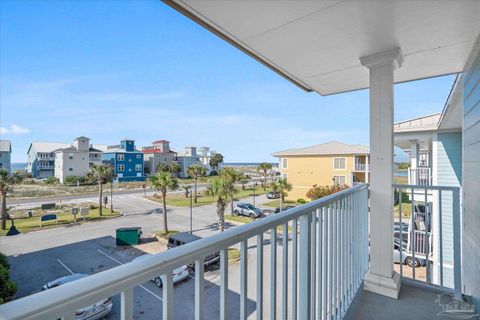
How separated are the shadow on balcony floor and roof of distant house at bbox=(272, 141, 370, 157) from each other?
50.5 feet

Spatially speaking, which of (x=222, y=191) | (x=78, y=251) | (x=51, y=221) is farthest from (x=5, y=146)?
(x=222, y=191)

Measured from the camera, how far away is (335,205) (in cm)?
151

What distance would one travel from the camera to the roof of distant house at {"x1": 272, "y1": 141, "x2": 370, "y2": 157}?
55.1 feet

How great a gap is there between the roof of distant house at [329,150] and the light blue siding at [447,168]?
34.1 feet

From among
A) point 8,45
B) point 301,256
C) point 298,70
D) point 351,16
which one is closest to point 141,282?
point 301,256

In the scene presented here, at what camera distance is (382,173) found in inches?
83.6

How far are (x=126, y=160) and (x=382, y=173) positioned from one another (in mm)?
32719

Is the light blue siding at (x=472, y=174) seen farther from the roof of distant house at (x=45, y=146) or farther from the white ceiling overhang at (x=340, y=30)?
the roof of distant house at (x=45, y=146)

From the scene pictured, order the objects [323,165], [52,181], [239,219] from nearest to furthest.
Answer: [239,219] < [323,165] < [52,181]

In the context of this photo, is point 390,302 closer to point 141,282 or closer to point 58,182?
point 141,282

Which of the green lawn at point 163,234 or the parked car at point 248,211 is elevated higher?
the parked car at point 248,211

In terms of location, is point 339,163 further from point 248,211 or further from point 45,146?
point 45,146

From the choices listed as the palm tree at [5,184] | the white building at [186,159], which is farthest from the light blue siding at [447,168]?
the white building at [186,159]

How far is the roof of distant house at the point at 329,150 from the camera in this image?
16.8 m
